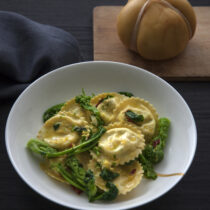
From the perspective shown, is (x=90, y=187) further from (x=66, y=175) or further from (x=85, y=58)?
(x=85, y=58)

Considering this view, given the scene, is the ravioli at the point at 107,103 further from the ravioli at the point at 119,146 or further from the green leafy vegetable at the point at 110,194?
the green leafy vegetable at the point at 110,194

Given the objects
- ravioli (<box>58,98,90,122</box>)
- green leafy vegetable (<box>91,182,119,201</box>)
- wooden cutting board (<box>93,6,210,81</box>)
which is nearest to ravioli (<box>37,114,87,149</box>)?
ravioli (<box>58,98,90,122</box>)

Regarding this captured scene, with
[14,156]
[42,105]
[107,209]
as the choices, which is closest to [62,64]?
[42,105]

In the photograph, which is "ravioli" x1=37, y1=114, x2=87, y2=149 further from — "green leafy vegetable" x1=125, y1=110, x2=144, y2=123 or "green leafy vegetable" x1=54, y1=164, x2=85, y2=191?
"green leafy vegetable" x1=125, y1=110, x2=144, y2=123

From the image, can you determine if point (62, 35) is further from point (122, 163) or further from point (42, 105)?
point (122, 163)

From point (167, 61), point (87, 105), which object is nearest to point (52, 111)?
point (87, 105)

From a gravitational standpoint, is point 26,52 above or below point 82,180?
above

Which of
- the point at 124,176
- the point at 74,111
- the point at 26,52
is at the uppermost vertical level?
the point at 26,52
